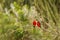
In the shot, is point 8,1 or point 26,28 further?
point 8,1

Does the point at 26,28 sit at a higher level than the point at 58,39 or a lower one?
higher

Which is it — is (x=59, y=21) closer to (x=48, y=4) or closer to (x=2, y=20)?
(x=48, y=4)

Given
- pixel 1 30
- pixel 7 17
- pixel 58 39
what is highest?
pixel 7 17

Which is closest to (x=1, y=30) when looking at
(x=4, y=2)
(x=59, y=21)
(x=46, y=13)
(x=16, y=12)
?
(x=16, y=12)

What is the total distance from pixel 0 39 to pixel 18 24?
382 millimetres

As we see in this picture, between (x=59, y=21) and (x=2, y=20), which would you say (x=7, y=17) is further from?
(x=59, y=21)

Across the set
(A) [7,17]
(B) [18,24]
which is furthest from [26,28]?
(A) [7,17]

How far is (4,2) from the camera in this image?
5.19 meters

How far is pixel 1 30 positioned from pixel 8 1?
7.87 ft

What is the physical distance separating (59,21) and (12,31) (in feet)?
2.52

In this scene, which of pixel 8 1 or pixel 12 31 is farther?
pixel 8 1

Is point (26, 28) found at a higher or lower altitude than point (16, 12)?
lower

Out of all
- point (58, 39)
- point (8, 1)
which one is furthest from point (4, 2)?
point (58, 39)

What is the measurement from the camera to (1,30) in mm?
2918
